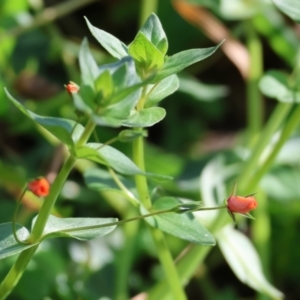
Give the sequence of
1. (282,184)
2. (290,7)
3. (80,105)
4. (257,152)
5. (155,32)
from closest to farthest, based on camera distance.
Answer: (80,105) < (155,32) < (290,7) < (257,152) < (282,184)

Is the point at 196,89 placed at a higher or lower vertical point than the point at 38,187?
lower

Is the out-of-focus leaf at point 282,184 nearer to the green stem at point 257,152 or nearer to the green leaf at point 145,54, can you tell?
the green stem at point 257,152

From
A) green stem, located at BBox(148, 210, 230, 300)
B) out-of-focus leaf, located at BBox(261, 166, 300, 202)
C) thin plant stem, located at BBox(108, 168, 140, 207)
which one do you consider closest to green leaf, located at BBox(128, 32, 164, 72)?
thin plant stem, located at BBox(108, 168, 140, 207)

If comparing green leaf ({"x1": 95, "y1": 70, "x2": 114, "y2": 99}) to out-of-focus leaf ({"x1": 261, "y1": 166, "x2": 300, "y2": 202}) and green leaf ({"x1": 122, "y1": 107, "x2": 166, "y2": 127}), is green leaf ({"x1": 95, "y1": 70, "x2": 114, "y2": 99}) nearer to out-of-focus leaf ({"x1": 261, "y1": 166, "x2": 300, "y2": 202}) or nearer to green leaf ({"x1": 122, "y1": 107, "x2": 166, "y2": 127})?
green leaf ({"x1": 122, "y1": 107, "x2": 166, "y2": 127})

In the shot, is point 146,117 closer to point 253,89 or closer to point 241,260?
point 241,260

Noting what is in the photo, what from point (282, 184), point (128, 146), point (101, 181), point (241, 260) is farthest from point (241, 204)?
point (128, 146)

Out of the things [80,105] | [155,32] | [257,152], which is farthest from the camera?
[257,152]

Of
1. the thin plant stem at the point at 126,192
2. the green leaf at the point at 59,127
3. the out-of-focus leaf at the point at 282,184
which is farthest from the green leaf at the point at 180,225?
the out-of-focus leaf at the point at 282,184

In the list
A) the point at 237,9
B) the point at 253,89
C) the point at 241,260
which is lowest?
the point at 241,260
